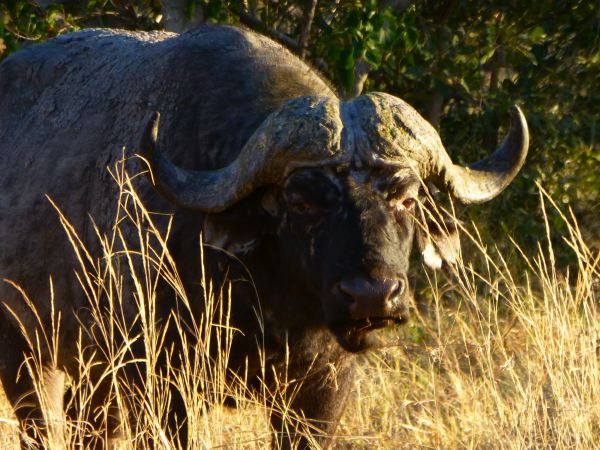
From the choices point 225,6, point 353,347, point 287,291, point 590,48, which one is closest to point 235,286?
point 287,291

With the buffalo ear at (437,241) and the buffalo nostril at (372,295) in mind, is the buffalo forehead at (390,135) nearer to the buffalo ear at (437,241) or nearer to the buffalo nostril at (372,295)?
the buffalo ear at (437,241)

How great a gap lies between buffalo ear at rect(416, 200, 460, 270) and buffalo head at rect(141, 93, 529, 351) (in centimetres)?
1

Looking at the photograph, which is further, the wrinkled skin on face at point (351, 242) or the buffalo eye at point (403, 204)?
the buffalo eye at point (403, 204)

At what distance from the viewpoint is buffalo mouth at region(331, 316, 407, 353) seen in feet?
13.5

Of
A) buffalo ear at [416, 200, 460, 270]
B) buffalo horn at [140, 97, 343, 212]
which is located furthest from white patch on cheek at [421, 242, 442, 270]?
buffalo horn at [140, 97, 343, 212]

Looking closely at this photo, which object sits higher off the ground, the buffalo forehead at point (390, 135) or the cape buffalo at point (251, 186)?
the buffalo forehead at point (390, 135)

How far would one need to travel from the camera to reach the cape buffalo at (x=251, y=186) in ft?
14.3

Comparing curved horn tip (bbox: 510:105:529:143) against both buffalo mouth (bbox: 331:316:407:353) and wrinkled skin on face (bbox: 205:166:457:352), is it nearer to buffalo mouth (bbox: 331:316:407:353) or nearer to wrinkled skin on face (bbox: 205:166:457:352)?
wrinkled skin on face (bbox: 205:166:457:352)

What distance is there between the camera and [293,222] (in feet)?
14.8

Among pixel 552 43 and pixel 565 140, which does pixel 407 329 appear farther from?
pixel 552 43

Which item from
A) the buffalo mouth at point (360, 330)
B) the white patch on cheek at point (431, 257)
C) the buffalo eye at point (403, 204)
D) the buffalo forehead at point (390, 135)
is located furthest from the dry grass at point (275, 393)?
the buffalo forehead at point (390, 135)

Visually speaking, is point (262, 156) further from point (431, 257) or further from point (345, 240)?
point (431, 257)

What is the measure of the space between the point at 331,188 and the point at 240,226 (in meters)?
0.44

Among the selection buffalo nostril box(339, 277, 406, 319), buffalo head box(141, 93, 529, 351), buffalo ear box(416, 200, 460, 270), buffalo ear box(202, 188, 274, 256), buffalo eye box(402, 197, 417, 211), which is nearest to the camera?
buffalo nostril box(339, 277, 406, 319)
